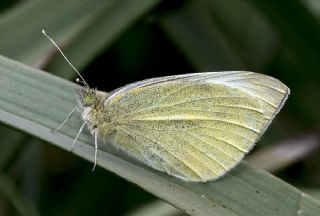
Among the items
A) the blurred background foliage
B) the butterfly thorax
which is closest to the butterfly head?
the butterfly thorax

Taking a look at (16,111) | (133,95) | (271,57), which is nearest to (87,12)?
(133,95)

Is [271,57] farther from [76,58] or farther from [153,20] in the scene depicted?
[76,58]

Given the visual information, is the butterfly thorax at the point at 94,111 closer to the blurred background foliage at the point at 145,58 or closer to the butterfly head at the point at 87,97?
the butterfly head at the point at 87,97

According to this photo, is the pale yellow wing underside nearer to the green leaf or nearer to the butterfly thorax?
the butterfly thorax

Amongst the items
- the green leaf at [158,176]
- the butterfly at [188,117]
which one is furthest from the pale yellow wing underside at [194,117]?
the green leaf at [158,176]

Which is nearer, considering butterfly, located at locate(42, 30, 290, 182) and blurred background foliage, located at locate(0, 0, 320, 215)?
butterfly, located at locate(42, 30, 290, 182)

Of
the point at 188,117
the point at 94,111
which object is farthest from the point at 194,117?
the point at 94,111
